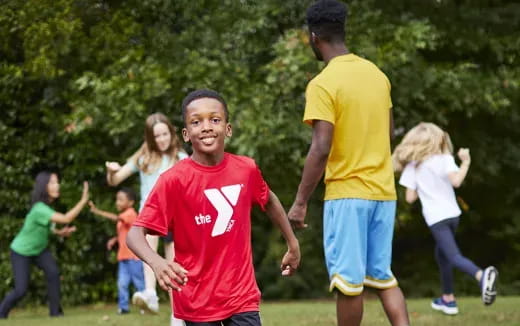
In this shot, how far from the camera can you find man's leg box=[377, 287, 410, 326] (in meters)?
5.51

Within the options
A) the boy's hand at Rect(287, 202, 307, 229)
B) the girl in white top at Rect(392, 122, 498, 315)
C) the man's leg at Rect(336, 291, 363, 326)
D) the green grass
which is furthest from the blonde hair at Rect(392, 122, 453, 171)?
the boy's hand at Rect(287, 202, 307, 229)

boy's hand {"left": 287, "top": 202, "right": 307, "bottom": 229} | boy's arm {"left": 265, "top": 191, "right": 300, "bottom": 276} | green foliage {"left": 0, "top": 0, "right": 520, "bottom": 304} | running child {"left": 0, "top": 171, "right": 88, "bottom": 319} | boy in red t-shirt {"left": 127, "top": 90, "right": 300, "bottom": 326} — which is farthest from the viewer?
green foliage {"left": 0, "top": 0, "right": 520, "bottom": 304}

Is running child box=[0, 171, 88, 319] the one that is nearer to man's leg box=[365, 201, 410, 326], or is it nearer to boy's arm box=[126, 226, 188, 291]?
man's leg box=[365, 201, 410, 326]

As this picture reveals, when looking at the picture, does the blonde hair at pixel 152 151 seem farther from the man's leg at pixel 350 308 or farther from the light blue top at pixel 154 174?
the man's leg at pixel 350 308

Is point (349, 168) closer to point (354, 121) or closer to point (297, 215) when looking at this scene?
point (354, 121)

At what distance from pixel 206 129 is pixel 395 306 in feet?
5.85

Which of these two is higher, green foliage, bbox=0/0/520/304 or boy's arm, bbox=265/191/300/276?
green foliage, bbox=0/0/520/304

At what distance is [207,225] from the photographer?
438 centimetres

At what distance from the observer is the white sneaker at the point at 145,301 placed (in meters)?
8.68

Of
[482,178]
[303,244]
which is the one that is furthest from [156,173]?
[482,178]

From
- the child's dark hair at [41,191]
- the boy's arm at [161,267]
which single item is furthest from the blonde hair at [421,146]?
the boy's arm at [161,267]

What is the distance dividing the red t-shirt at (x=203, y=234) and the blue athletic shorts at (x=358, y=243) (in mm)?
1073

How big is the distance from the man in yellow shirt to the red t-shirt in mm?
933

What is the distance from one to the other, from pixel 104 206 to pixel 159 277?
29.8 feet
